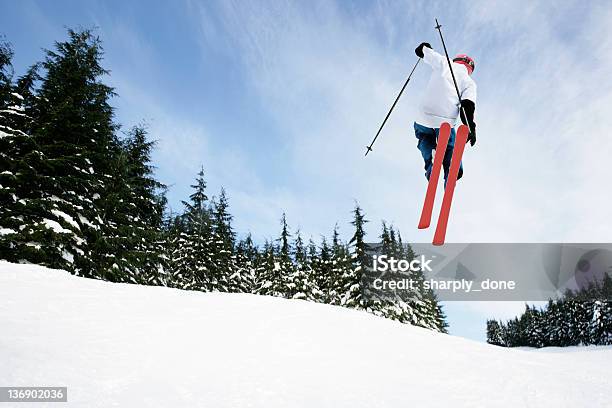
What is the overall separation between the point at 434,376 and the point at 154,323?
3646 mm

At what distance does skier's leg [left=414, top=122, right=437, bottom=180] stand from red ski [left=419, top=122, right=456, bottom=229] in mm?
209

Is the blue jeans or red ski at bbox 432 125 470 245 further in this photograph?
the blue jeans

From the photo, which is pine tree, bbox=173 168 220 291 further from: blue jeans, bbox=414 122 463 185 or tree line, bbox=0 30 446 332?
blue jeans, bbox=414 122 463 185

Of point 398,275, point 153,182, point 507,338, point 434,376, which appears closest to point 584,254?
point 507,338

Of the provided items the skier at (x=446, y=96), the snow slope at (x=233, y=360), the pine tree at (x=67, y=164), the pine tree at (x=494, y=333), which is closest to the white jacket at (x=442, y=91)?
the skier at (x=446, y=96)

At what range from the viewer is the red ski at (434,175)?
19.1 ft

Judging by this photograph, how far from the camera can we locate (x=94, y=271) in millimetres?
14133

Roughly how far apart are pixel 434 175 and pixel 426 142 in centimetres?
59

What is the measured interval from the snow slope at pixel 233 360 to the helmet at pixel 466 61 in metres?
4.34

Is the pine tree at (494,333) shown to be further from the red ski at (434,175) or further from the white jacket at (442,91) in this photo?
the white jacket at (442,91)

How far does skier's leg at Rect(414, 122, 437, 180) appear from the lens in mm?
6171

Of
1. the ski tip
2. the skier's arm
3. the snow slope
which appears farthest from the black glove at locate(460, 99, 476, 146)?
the snow slope

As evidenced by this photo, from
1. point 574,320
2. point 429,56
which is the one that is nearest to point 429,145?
point 429,56

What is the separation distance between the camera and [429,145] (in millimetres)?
6348
